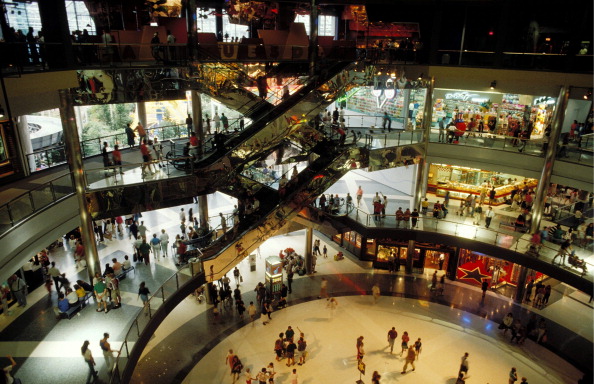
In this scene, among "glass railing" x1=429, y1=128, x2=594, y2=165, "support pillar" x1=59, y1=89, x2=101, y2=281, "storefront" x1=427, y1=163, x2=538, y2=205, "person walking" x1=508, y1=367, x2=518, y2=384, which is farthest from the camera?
"storefront" x1=427, y1=163, x2=538, y2=205

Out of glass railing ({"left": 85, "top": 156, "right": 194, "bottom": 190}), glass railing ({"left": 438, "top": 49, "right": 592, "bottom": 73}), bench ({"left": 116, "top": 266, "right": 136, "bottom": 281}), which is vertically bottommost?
bench ({"left": 116, "top": 266, "right": 136, "bottom": 281})

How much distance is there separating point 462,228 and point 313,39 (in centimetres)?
1046

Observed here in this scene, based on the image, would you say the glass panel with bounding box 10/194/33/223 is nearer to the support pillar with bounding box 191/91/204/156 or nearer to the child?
the child

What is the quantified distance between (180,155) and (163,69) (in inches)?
129

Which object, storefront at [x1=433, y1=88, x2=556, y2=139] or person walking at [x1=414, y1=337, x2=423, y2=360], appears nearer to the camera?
person walking at [x1=414, y1=337, x2=423, y2=360]

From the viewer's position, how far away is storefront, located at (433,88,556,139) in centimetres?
2095

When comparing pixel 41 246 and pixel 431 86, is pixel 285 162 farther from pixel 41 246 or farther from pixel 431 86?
A: pixel 41 246

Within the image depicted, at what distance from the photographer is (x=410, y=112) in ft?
82.2

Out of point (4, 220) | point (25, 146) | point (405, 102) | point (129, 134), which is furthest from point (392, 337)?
point (25, 146)

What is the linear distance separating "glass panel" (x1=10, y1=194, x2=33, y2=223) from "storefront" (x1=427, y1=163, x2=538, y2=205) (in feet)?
62.4

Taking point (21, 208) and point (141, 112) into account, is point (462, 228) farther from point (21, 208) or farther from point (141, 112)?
point (141, 112)

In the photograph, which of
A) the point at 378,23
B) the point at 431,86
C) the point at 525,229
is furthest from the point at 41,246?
the point at 378,23

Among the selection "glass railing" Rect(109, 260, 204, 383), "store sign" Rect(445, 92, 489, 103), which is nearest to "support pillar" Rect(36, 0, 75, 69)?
"glass railing" Rect(109, 260, 204, 383)

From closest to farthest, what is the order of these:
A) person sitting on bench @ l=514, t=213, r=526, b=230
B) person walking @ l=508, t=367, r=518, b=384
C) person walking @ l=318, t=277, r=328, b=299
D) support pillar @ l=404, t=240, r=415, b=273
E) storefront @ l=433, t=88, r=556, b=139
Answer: person walking @ l=508, t=367, r=518, b=384 < person sitting on bench @ l=514, t=213, r=526, b=230 < person walking @ l=318, t=277, r=328, b=299 < support pillar @ l=404, t=240, r=415, b=273 < storefront @ l=433, t=88, r=556, b=139
